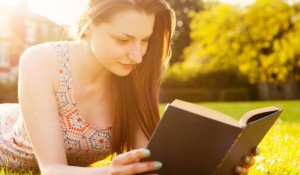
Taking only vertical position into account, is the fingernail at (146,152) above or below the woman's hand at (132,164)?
above

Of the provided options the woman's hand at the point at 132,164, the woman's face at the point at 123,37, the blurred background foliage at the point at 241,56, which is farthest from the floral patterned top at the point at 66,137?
the blurred background foliage at the point at 241,56

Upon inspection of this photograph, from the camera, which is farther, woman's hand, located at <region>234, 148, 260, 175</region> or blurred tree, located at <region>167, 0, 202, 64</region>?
blurred tree, located at <region>167, 0, 202, 64</region>

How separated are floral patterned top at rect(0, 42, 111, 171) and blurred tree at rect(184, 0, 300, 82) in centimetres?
2786

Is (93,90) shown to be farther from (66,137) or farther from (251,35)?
(251,35)

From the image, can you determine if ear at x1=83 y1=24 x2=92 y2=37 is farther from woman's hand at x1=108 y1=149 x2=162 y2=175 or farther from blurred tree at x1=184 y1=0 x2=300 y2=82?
blurred tree at x1=184 y1=0 x2=300 y2=82

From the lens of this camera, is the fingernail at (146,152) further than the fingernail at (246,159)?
No

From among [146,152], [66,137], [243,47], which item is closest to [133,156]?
[146,152]

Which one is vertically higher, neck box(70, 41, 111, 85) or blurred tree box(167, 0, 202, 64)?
blurred tree box(167, 0, 202, 64)

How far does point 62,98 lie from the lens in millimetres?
3074

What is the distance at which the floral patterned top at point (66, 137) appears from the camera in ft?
10.2

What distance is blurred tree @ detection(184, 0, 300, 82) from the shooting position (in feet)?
104

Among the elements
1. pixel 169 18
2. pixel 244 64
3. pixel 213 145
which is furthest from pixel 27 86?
pixel 244 64

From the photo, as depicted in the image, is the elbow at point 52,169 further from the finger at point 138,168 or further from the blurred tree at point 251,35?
the blurred tree at point 251,35

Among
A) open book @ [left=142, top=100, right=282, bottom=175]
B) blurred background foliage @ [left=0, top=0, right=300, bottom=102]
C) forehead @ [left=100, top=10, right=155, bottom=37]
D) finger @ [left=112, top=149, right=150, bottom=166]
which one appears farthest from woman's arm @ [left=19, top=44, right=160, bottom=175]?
blurred background foliage @ [left=0, top=0, right=300, bottom=102]
